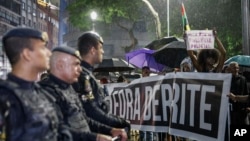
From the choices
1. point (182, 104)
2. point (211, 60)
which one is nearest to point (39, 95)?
point (182, 104)

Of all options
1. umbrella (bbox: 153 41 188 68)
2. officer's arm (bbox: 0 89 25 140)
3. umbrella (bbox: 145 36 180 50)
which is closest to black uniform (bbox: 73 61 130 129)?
officer's arm (bbox: 0 89 25 140)

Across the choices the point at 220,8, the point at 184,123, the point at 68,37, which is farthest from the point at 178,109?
the point at 68,37

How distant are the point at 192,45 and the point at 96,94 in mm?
2639

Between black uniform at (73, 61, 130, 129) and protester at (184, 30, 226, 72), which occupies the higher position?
protester at (184, 30, 226, 72)

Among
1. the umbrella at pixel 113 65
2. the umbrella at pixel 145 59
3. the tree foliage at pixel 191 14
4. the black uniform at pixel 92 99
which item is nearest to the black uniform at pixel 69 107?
the black uniform at pixel 92 99

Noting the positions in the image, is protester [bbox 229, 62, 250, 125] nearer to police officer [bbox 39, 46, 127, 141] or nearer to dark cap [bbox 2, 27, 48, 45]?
police officer [bbox 39, 46, 127, 141]

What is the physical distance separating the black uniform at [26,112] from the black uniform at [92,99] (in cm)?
131

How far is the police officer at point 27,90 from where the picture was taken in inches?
96.4

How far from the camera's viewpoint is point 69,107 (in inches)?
129

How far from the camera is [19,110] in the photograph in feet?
8.05

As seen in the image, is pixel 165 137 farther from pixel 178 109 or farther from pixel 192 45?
pixel 192 45

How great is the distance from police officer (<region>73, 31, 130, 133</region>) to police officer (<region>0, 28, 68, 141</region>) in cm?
123

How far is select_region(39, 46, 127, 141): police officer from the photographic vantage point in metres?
3.28

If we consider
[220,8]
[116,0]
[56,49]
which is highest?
[116,0]
